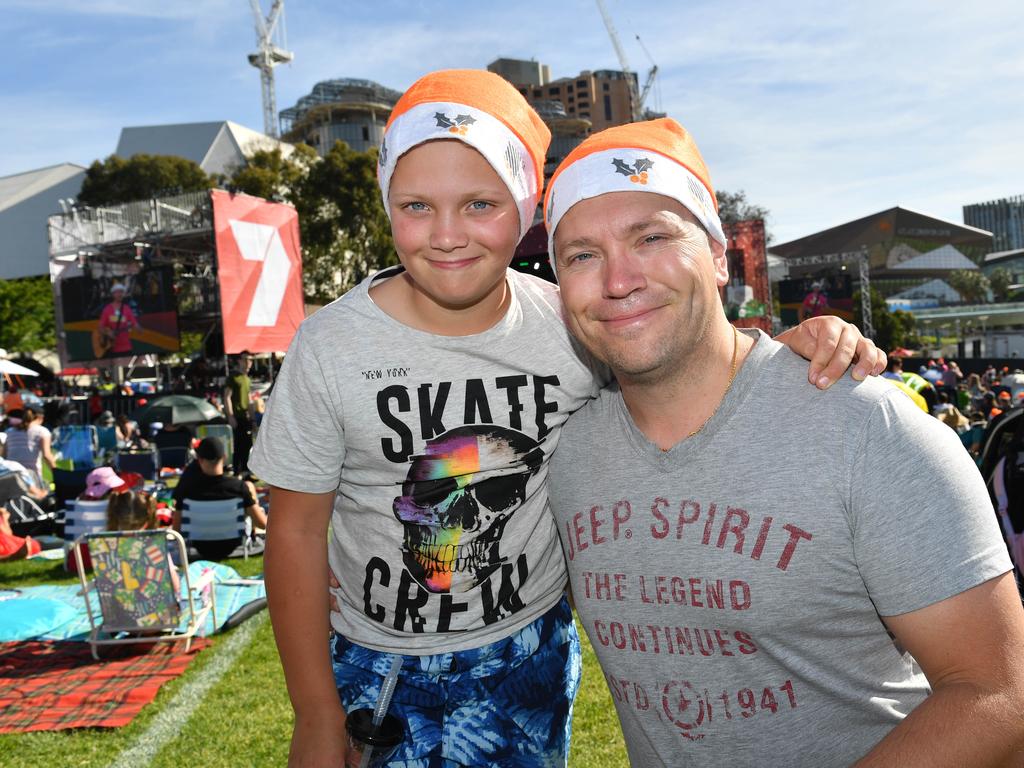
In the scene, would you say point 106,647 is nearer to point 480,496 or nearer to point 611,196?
point 480,496

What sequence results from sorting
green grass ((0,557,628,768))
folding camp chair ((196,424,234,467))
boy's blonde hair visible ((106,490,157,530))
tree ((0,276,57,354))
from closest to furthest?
green grass ((0,557,628,768)), boy's blonde hair visible ((106,490,157,530)), folding camp chair ((196,424,234,467)), tree ((0,276,57,354))

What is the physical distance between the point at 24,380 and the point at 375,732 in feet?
123

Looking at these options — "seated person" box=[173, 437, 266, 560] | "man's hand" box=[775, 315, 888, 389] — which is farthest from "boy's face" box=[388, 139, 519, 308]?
"seated person" box=[173, 437, 266, 560]

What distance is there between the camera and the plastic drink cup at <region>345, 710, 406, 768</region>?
1.67 m

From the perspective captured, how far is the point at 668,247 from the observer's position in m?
1.68

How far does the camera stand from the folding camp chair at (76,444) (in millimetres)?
13930

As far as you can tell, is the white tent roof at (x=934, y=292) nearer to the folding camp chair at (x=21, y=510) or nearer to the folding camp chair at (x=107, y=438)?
the folding camp chair at (x=107, y=438)

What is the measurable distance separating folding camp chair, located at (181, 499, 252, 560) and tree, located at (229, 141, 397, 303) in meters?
23.2

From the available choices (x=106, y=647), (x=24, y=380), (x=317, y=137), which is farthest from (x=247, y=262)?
Answer: (x=317, y=137)

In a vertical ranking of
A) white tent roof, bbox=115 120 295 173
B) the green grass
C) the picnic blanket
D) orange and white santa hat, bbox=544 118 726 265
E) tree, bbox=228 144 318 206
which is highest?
white tent roof, bbox=115 120 295 173

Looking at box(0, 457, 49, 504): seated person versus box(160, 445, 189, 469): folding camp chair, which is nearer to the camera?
box(0, 457, 49, 504): seated person

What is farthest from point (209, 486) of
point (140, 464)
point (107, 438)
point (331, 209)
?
point (331, 209)

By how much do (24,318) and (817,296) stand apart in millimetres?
37835

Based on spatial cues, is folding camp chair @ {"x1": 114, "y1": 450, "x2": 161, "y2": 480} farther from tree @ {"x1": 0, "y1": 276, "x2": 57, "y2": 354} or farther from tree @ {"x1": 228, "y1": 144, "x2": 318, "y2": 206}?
tree @ {"x1": 0, "y1": 276, "x2": 57, "y2": 354}
